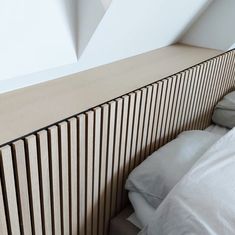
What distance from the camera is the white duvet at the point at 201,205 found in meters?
0.98

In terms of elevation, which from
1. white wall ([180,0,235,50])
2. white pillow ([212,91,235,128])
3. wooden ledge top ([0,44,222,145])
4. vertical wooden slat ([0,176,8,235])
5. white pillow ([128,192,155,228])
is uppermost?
white wall ([180,0,235,50])

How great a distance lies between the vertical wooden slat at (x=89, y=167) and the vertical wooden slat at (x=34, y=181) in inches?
8.7

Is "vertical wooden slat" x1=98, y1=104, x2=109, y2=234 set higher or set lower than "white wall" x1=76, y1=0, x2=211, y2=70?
lower

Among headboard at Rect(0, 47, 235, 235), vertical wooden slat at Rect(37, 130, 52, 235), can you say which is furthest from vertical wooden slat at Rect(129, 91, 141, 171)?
vertical wooden slat at Rect(37, 130, 52, 235)

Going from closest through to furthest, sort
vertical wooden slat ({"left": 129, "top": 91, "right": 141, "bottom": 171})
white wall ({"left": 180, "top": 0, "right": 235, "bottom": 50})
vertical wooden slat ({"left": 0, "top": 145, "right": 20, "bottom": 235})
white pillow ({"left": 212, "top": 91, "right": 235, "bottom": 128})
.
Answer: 1. vertical wooden slat ({"left": 0, "top": 145, "right": 20, "bottom": 235})
2. vertical wooden slat ({"left": 129, "top": 91, "right": 141, "bottom": 171})
3. white wall ({"left": 180, "top": 0, "right": 235, "bottom": 50})
4. white pillow ({"left": 212, "top": 91, "right": 235, "bottom": 128})

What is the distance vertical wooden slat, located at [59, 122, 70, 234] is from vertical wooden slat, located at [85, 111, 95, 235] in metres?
0.10

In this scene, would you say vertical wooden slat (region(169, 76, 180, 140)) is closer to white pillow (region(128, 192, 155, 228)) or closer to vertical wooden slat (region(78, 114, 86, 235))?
white pillow (region(128, 192, 155, 228))

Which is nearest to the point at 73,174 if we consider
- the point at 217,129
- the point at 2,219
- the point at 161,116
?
the point at 2,219

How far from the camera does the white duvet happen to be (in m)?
0.98

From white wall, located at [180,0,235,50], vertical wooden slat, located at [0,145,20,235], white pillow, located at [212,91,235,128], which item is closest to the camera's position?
vertical wooden slat, located at [0,145,20,235]

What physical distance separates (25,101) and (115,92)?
0.37 m

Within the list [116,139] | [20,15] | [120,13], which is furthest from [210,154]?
[20,15]

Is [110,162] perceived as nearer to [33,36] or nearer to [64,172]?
[64,172]

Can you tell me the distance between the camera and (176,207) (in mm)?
1062
